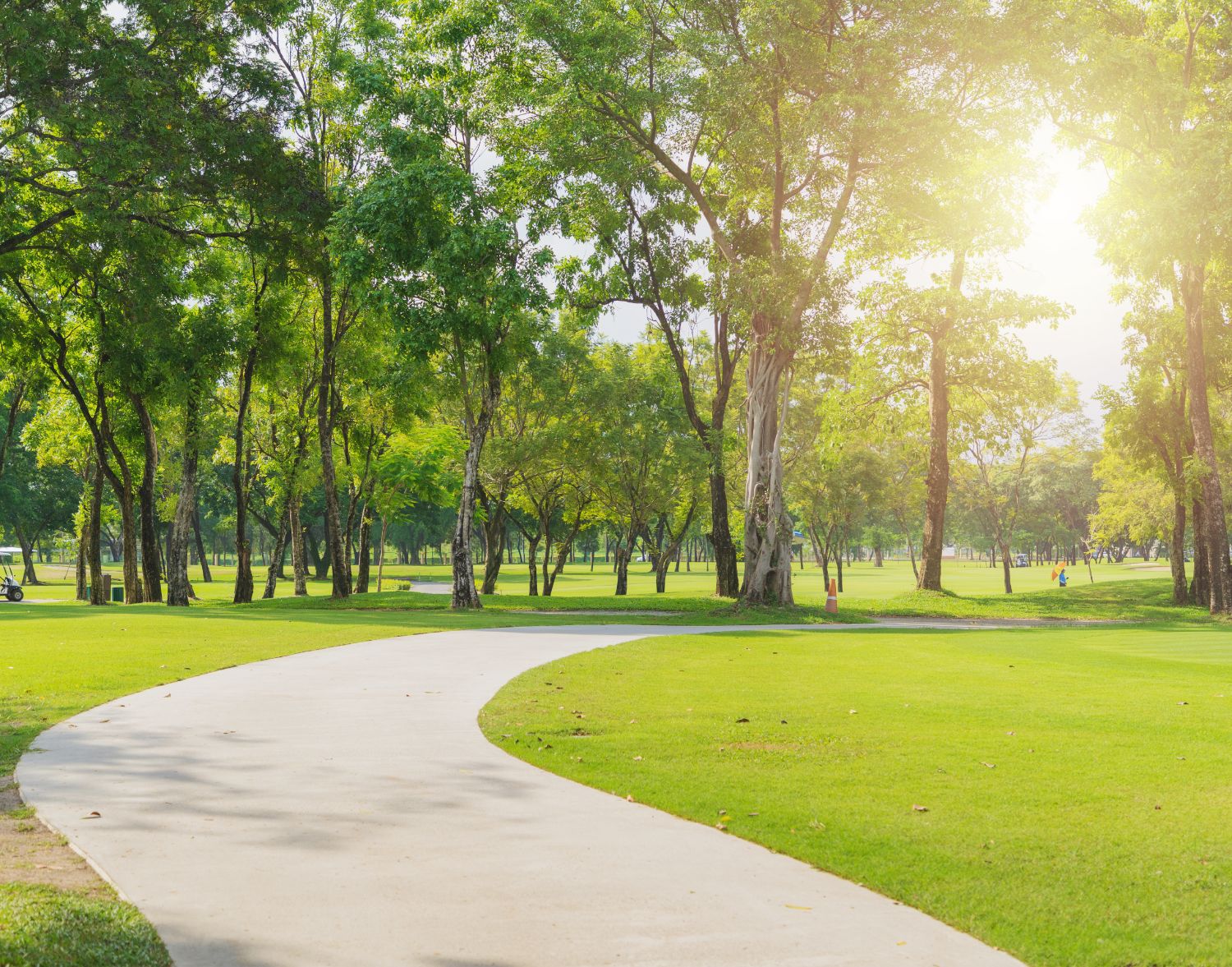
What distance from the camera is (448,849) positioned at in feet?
17.5

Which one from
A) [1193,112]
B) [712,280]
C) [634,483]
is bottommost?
[634,483]

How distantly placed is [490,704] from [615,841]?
499 centimetres

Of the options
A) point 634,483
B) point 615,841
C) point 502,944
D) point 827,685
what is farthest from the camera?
point 634,483

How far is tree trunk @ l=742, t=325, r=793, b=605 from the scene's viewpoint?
88.5ft

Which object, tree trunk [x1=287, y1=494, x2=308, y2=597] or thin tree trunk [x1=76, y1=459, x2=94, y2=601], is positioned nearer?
tree trunk [x1=287, y1=494, x2=308, y2=597]

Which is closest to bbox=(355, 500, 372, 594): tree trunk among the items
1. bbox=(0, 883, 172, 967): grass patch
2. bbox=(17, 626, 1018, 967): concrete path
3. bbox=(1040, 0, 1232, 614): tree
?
bbox=(1040, 0, 1232, 614): tree

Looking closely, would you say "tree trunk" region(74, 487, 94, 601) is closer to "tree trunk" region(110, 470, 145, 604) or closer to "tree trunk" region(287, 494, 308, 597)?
"tree trunk" region(110, 470, 145, 604)

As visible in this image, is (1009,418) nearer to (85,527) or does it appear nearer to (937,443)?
(937,443)

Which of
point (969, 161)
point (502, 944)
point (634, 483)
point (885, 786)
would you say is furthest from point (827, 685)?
point (634, 483)

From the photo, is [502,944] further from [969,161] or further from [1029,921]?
[969,161]

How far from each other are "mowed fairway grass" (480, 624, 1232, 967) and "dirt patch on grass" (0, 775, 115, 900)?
3.30 meters

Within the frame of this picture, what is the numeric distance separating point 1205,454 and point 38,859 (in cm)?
3152

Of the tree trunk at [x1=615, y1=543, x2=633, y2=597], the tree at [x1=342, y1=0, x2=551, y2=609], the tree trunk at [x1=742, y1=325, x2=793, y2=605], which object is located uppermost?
the tree at [x1=342, y1=0, x2=551, y2=609]

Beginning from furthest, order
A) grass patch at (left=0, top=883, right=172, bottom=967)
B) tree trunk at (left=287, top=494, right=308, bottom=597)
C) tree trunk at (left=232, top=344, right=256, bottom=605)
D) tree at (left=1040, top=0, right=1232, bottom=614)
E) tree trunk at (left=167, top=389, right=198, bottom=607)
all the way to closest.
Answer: tree trunk at (left=287, top=494, right=308, bottom=597), tree trunk at (left=232, top=344, right=256, bottom=605), tree trunk at (left=167, top=389, right=198, bottom=607), tree at (left=1040, top=0, right=1232, bottom=614), grass patch at (left=0, top=883, right=172, bottom=967)
